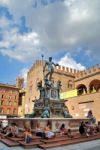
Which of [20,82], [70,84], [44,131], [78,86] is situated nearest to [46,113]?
[44,131]

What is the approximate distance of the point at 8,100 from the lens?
6300 cm

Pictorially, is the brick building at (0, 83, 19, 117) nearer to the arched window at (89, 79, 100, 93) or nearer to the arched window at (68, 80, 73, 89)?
the arched window at (68, 80, 73, 89)

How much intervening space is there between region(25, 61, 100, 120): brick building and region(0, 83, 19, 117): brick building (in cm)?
1388

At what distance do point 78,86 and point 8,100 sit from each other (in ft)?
95.0

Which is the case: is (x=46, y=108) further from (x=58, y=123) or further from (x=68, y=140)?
(x=68, y=140)

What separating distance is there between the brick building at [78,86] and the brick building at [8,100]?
546 inches

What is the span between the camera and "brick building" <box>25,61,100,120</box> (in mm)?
31184

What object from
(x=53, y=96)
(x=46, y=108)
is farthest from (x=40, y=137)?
(x=53, y=96)

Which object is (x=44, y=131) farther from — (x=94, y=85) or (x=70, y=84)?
(x=70, y=84)

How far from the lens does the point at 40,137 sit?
10.3 metres

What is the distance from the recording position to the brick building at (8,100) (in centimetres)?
6153

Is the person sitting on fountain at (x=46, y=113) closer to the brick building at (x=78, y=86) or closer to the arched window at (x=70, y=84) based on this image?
the brick building at (x=78, y=86)

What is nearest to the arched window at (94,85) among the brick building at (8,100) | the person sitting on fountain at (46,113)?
the person sitting on fountain at (46,113)

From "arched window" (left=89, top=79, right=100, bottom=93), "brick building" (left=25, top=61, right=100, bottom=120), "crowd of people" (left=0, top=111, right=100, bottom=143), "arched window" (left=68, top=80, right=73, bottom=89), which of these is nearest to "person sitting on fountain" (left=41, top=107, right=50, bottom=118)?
"crowd of people" (left=0, top=111, right=100, bottom=143)
